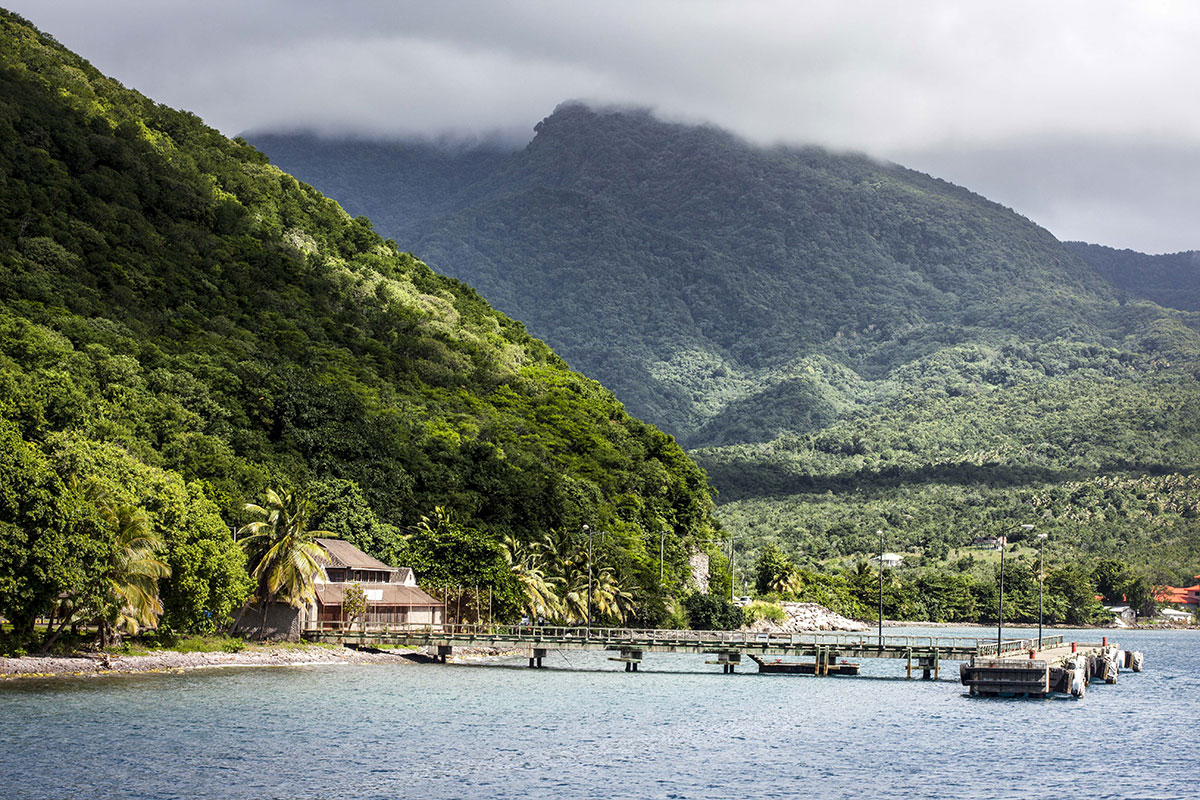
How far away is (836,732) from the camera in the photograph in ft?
209

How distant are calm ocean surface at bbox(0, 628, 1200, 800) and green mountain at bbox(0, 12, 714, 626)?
845 centimetres

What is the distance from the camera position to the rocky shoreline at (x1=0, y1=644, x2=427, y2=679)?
206ft

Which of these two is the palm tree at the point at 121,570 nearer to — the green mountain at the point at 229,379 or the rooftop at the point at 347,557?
the green mountain at the point at 229,379

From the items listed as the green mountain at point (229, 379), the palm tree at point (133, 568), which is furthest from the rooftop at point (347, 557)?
the palm tree at point (133, 568)

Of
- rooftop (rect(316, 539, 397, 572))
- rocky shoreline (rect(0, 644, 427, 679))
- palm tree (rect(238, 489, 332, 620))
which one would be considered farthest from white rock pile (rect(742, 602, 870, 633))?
palm tree (rect(238, 489, 332, 620))

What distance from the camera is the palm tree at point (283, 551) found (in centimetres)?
8181

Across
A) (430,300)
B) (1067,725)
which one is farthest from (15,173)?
(1067,725)

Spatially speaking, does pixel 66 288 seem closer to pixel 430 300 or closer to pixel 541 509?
pixel 541 509

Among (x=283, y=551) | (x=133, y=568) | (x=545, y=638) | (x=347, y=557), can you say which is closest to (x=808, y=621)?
(x=545, y=638)

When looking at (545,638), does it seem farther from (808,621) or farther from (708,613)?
(808,621)

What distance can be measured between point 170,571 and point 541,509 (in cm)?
5812

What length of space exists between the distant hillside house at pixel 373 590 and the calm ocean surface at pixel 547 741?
470 inches

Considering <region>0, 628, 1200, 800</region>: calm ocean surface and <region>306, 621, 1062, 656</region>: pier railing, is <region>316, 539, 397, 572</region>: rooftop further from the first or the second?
<region>0, 628, 1200, 800</region>: calm ocean surface

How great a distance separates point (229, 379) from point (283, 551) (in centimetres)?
3243
